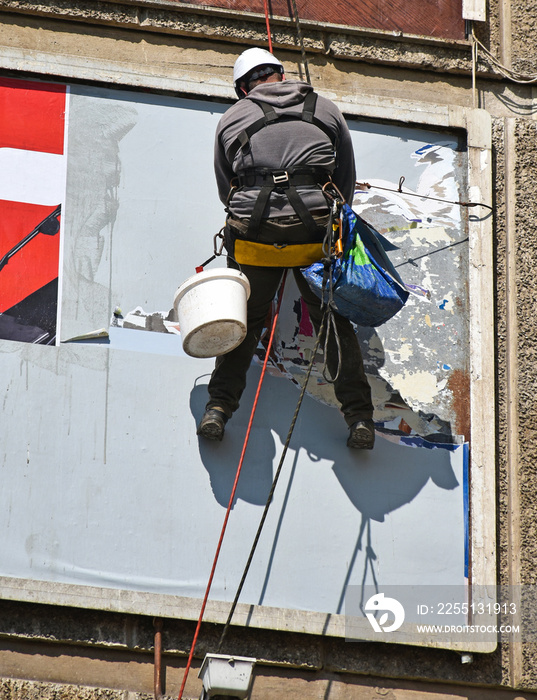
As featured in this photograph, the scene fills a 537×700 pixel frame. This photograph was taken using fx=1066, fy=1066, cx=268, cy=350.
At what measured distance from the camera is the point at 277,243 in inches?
177

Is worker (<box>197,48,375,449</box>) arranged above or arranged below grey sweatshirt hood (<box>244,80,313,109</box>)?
below

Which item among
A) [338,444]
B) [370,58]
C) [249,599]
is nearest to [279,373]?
[338,444]

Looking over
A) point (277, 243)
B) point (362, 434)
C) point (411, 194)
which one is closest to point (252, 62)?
point (277, 243)

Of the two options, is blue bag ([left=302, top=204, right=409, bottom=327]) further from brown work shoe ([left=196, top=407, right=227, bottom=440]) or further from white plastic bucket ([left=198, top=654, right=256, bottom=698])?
white plastic bucket ([left=198, top=654, right=256, bottom=698])

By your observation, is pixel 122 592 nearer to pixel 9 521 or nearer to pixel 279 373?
pixel 9 521

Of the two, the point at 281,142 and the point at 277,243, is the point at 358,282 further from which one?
the point at 281,142

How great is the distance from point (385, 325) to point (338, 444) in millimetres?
646

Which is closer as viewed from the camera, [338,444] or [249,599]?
[249,599]

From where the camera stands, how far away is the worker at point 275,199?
4.44 m

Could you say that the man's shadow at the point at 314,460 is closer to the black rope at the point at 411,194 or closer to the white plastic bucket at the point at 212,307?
the white plastic bucket at the point at 212,307

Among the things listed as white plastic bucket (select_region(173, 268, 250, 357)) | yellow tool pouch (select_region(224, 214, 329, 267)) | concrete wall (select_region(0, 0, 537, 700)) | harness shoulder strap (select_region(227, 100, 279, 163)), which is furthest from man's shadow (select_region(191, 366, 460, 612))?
harness shoulder strap (select_region(227, 100, 279, 163))

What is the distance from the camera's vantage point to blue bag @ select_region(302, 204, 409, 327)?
173 inches

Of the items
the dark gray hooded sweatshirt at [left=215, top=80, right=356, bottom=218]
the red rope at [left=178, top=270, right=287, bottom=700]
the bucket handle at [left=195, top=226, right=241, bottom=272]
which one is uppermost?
the dark gray hooded sweatshirt at [left=215, top=80, right=356, bottom=218]

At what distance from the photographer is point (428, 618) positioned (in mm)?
4598
